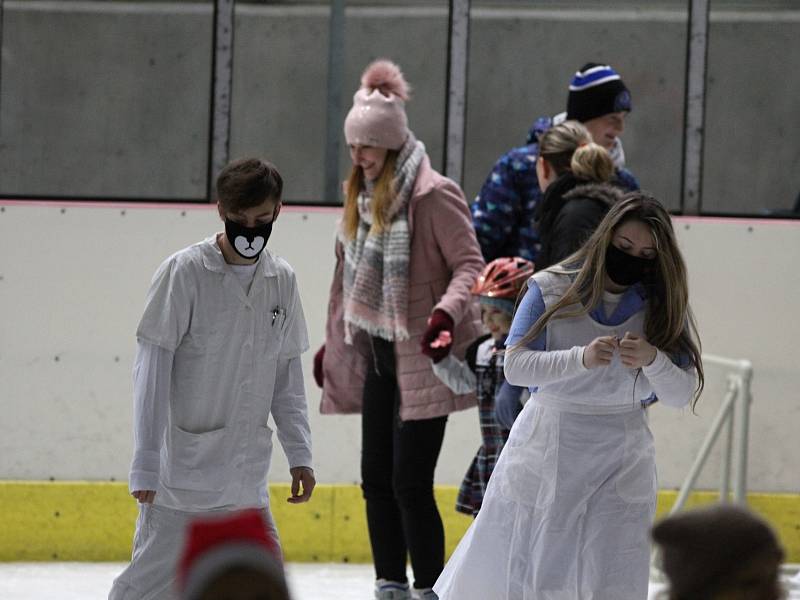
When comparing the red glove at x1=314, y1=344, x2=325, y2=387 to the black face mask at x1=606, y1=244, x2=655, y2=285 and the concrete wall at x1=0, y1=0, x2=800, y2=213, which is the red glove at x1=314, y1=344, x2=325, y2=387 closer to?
the concrete wall at x1=0, y1=0, x2=800, y2=213

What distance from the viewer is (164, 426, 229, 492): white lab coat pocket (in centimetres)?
332

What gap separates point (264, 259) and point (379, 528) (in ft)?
5.32

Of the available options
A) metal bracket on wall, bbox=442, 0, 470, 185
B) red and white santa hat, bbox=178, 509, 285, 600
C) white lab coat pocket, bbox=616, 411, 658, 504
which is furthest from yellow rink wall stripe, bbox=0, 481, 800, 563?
red and white santa hat, bbox=178, 509, 285, 600

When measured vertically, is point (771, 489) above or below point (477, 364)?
below

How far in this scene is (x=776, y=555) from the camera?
179 cm

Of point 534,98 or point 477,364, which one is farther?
point 534,98

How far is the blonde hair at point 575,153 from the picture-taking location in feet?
13.6

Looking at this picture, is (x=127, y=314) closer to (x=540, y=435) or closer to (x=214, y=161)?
(x=214, y=161)

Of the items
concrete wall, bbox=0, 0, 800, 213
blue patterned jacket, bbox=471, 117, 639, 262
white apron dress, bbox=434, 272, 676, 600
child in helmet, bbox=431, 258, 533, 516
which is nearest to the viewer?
white apron dress, bbox=434, 272, 676, 600

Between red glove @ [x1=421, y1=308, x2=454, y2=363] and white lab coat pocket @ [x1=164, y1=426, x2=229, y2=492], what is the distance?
118cm

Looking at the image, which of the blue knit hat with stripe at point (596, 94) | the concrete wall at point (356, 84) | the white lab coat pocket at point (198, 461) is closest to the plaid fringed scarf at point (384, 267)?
the blue knit hat with stripe at point (596, 94)

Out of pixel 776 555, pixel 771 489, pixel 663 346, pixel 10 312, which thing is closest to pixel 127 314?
pixel 10 312

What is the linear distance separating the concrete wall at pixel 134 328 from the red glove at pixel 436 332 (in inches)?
66.5

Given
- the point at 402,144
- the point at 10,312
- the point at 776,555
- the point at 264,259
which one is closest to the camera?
the point at 776,555
